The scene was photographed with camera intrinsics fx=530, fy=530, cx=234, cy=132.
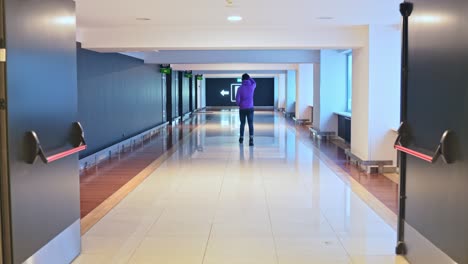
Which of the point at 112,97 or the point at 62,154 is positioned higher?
the point at 112,97

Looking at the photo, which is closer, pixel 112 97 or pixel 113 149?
pixel 113 149

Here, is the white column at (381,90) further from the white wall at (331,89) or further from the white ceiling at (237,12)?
the white wall at (331,89)

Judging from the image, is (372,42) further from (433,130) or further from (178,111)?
(178,111)

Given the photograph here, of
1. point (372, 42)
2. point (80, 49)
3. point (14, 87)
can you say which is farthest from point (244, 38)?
point (14, 87)

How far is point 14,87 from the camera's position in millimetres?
3064

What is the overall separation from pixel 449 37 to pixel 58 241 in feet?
9.70

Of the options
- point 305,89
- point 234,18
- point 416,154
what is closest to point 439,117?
point 416,154

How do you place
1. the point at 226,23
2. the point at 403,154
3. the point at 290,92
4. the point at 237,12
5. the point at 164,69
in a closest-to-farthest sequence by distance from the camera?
the point at 403,154
the point at 237,12
the point at 226,23
the point at 164,69
the point at 290,92

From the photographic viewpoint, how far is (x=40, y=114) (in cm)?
344

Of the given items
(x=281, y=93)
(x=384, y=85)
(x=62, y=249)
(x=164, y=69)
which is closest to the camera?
(x=62, y=249)

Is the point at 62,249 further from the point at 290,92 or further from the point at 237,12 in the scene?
the point at 290,92

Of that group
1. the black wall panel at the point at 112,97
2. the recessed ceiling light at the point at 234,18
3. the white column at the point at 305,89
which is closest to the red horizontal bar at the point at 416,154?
the recessed ceiling light at the point at 234,18

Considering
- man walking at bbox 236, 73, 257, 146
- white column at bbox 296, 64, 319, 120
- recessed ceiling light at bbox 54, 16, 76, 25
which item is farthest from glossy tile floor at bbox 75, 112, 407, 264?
white column at bbox 296, 64, 319, 120

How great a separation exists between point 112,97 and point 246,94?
326 cm
